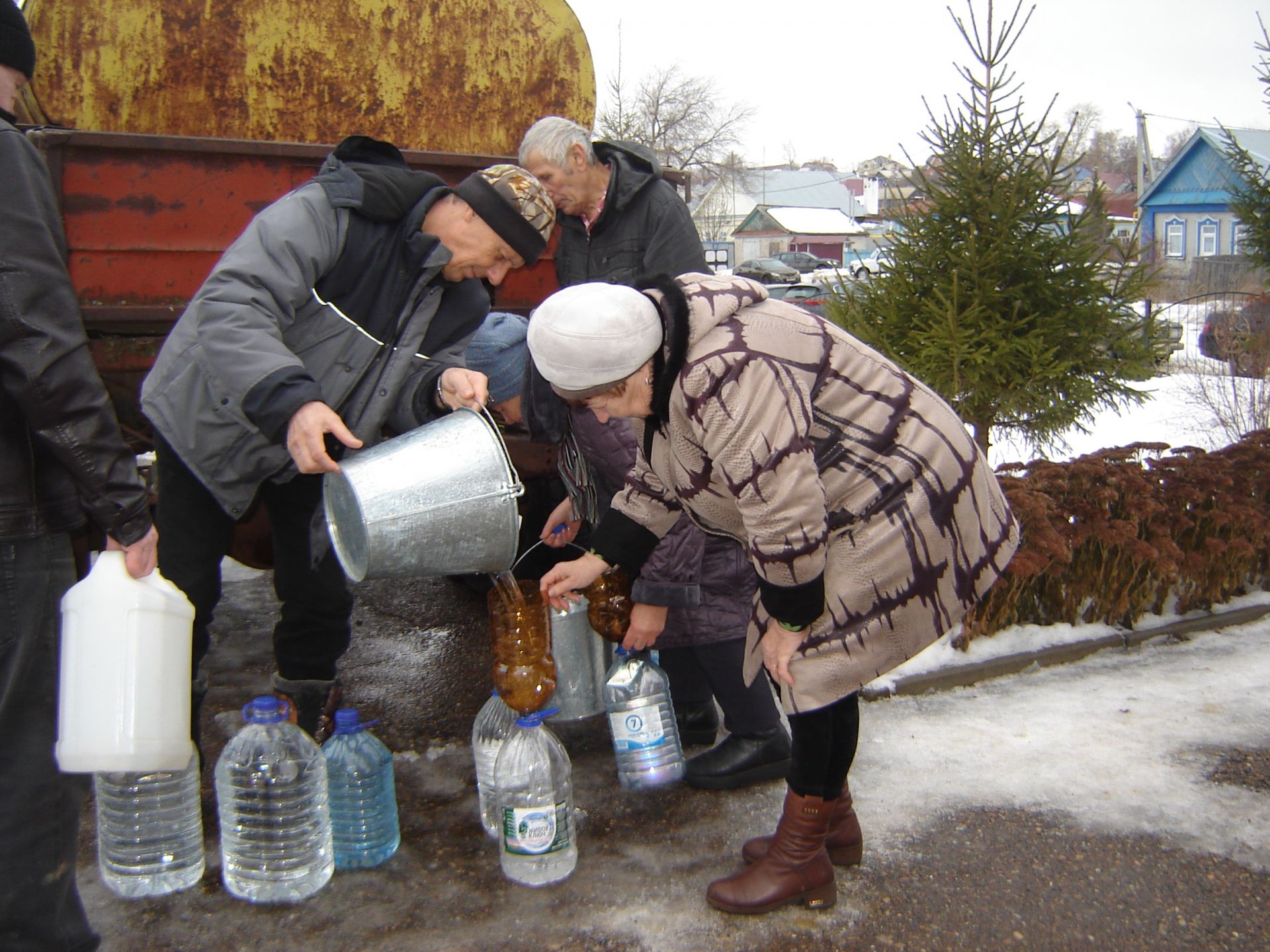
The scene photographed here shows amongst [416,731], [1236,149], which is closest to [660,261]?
[416,731]

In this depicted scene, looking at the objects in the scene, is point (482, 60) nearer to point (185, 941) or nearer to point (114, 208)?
point (114, 208)

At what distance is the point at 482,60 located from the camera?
14.0 ft

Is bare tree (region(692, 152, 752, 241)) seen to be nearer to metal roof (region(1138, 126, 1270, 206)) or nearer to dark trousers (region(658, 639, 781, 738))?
metal roof (region(1138, 126, 1270, 206))

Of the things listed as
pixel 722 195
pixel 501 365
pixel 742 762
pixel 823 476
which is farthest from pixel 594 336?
pixel 722 195

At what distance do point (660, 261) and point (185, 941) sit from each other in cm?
235

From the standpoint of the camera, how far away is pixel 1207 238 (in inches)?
1348

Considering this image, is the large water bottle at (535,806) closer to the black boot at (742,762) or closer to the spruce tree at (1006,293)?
the black boot at (742,762)

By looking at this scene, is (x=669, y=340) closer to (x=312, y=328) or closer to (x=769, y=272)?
(x=312, y=328)

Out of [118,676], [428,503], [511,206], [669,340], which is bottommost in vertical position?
[118,676]

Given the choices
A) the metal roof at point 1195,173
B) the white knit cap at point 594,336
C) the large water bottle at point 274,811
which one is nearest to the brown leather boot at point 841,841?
the large water bottle at point 274,811

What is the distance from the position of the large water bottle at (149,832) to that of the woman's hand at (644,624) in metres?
1.13

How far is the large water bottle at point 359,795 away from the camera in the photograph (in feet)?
8.48

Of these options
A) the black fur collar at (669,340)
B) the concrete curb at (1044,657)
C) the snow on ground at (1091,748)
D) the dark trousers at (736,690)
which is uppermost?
the black fur collar at (669,340)

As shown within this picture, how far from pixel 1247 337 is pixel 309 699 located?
8046 mm
